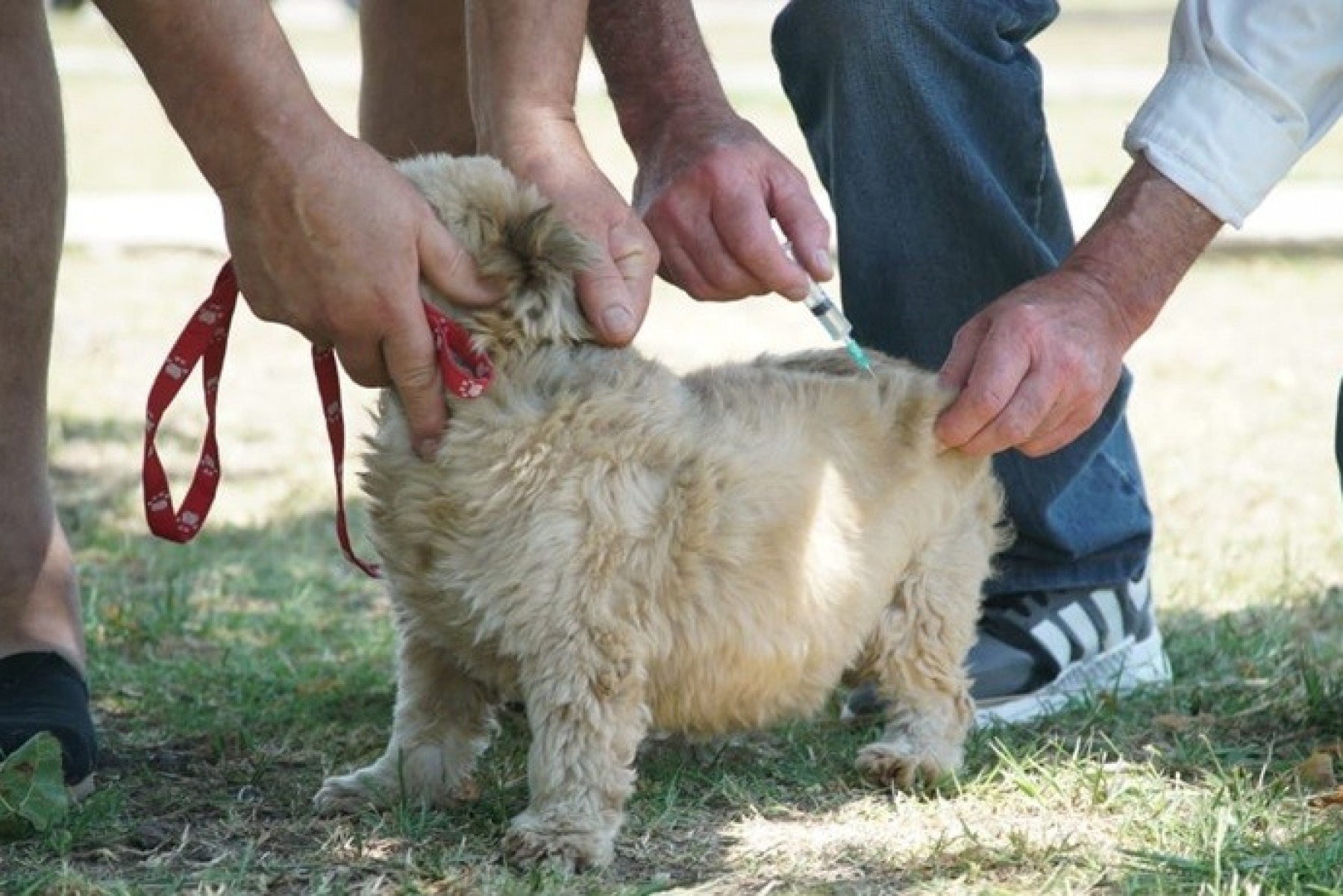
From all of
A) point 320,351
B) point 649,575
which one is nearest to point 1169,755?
point 649,575

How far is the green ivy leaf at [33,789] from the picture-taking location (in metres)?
2.91

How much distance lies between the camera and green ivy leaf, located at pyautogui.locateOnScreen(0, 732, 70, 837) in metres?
2.91

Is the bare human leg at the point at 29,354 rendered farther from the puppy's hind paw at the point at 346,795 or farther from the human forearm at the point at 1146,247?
the human forearm at the point at 1146,247

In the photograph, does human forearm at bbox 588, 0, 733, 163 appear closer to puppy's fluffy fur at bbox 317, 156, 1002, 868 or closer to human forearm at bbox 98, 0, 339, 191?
puppy's fluffy fur at bbox 317, 156, 1002, 868

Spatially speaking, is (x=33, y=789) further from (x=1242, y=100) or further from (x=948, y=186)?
(x=1242, y=100)

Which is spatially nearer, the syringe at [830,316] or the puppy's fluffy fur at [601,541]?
the puppy's fluffy fur at [601,541]

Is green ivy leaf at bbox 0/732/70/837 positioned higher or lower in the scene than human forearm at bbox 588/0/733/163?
lower

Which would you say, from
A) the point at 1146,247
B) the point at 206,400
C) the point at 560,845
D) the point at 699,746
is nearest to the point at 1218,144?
the point at 1146,247

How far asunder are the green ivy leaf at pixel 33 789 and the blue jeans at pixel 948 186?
1.75 meters

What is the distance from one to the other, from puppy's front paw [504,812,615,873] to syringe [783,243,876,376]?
931mm

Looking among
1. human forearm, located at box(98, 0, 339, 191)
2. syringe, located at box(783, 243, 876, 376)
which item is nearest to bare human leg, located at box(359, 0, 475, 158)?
syringe, located at box(783, 243, 876, 376)

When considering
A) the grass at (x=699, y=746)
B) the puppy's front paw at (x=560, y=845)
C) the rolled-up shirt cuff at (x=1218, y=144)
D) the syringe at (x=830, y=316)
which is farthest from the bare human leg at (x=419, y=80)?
the puppy's front paw at (x=560, y=845)

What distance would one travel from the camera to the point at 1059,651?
387 centimetres

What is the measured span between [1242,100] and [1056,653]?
1137mm
